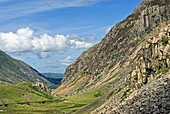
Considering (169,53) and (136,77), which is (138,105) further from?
(136,77)

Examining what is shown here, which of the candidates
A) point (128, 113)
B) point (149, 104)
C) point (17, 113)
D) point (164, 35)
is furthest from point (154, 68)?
point (17, 113)

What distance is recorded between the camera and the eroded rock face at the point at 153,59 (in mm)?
96950

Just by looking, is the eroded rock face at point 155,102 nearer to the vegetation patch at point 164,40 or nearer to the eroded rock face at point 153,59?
the eroded rock face at point 153,59

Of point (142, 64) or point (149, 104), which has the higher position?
point (142, 64)


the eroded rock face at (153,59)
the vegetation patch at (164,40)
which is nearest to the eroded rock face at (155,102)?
the eroded rock face at (153,59)

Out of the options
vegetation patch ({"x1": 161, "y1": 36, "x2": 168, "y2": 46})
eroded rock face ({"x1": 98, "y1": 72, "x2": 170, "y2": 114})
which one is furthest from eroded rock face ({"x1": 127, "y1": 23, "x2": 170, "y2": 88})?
eroded rock face ({"x1": 98, "y1": 72, "x2": 170, "y2": 114})

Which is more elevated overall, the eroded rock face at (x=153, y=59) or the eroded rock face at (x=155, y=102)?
the eroded rock face at (x=153, y=59)

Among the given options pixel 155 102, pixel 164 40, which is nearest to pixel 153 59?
pixel 164 40

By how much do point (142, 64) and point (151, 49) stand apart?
30.5 ft

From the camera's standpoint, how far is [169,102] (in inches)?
1304

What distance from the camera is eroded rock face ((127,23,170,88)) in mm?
96950

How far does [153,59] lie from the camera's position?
10569cm

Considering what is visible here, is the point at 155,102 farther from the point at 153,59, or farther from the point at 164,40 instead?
the point at 153,59

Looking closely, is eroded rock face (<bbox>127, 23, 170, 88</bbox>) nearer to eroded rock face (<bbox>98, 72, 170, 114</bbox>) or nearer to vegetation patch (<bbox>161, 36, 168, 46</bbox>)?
vegetation patch (<bbox>161, 36, 168, 46</bbox>)
